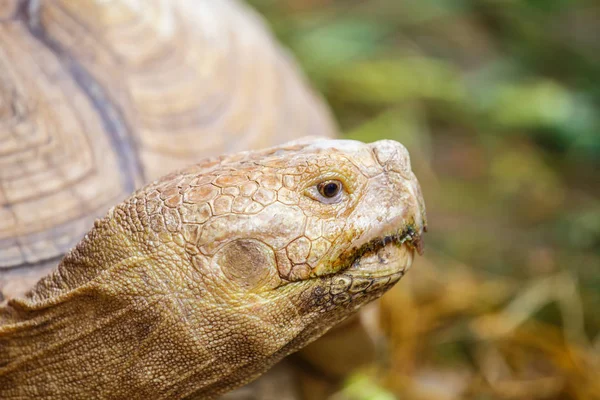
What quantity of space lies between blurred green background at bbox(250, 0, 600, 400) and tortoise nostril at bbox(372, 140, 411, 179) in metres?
1.60

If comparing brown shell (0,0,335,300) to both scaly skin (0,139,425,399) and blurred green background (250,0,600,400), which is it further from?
blurred green background (250,0,600,400)

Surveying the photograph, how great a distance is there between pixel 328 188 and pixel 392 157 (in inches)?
6.4

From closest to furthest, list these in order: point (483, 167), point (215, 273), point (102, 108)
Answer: point (215, 273) < point (102, 108) < point (483, 167)

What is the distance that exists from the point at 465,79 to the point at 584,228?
163cm

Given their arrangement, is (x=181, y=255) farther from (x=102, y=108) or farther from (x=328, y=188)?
(x=102, y=108)

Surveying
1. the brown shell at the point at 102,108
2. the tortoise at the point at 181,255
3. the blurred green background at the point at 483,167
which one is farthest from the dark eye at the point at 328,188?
the blurred green background at the point at 483,167

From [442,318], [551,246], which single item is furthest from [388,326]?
[551,246]

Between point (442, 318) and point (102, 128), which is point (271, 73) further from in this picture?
point (442, 318)

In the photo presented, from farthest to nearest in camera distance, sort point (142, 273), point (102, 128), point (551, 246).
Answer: point (551, 246)
point (102, 128)
point (142, 273)

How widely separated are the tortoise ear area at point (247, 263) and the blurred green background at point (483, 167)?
5.32 ft

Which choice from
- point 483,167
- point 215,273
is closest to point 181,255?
point 215,273

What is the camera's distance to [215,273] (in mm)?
1423

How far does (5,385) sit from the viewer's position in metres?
1.59

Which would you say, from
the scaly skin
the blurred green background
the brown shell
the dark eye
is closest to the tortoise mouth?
the scaly skin
